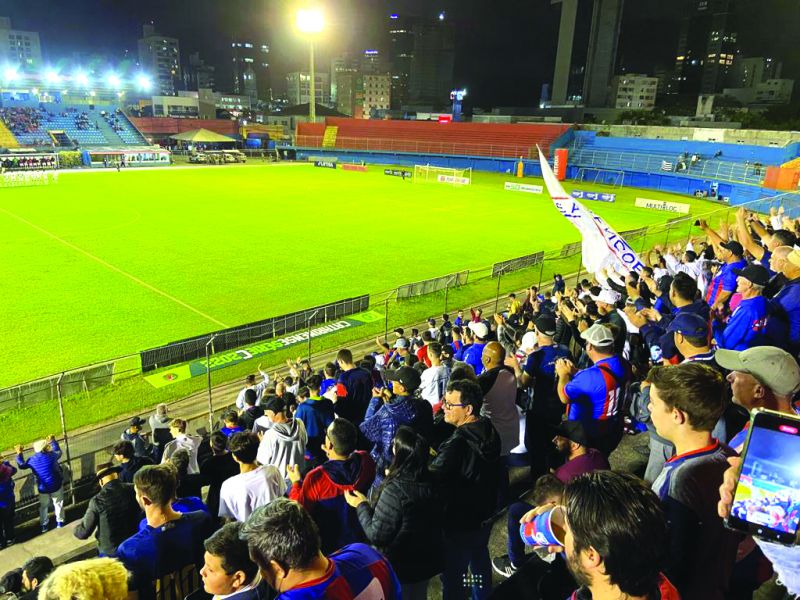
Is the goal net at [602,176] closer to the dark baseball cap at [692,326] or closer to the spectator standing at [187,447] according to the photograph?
the dark baseball cap at [692,326]

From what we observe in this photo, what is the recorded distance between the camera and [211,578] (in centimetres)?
272

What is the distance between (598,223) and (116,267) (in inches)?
765

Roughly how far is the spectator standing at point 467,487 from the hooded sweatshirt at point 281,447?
1.71 metres

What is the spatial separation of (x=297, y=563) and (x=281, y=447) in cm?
263

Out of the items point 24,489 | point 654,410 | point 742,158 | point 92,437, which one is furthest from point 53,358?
point 742,158

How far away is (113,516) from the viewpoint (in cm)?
420

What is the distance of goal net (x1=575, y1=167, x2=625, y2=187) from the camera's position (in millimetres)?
59750

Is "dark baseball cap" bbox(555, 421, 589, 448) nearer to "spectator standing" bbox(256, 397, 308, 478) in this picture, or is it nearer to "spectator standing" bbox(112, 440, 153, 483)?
"spectator standing" bbox(256, 397, 308, 478)

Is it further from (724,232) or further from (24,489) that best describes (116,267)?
(724,232)

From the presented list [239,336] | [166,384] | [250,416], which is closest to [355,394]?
[250,416]

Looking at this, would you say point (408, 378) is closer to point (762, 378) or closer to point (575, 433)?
point (575, 433)

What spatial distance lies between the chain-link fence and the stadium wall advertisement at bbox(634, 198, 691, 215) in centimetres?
2906

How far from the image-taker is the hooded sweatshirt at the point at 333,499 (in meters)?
3.78

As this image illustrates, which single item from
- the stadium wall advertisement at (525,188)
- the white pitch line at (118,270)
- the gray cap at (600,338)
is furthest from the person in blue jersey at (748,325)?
the stadium wall advertisement at (525,188)
